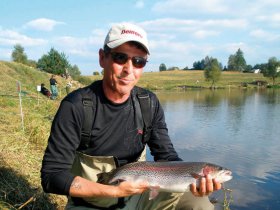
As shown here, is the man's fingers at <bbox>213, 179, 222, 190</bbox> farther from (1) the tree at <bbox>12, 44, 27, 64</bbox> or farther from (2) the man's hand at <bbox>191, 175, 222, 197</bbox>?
(1) the tree at <bbox>12, 44, 27, 64</bbox>

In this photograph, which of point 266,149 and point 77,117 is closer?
point 77,117

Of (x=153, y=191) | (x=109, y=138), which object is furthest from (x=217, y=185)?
(x=109, y=138)

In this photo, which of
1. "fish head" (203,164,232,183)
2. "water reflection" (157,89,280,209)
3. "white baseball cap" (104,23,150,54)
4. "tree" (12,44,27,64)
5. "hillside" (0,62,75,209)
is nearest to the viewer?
"white baseball cap" (104,23,150,54)

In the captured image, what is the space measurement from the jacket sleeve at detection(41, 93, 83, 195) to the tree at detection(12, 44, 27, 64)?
7103 cm

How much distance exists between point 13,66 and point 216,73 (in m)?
61.9

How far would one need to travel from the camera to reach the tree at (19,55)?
71062 mm

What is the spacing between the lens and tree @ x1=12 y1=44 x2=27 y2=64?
71.1m

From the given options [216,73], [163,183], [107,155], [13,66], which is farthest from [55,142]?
[216,73]

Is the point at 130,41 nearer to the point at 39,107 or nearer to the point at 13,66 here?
the point at 39,107

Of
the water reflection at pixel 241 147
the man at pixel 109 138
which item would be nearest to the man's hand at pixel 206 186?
the man at pixel 109 138

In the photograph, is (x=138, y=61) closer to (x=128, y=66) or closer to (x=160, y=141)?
(x=128, y=66)

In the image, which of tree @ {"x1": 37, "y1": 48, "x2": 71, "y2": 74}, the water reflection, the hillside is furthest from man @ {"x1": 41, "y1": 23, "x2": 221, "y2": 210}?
tree @ {"x1": 37, "y1": 48, "x2": 71, "y2": 74}

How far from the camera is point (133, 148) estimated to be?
3527mm

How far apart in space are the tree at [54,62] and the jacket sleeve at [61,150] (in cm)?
5669
